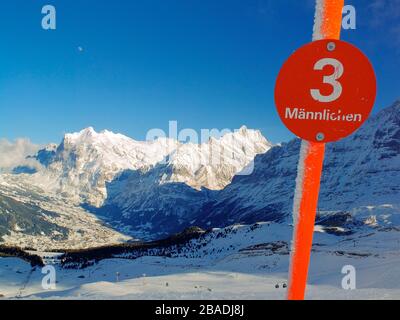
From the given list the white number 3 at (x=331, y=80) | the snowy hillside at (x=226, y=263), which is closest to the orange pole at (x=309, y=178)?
the white number 3 at (x=331, y=80)

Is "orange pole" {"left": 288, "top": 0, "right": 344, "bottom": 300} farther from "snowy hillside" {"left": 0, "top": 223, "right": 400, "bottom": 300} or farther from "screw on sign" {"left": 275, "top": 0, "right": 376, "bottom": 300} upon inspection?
"snowy hillside" {"left": 0, "top": 223, "right": 400, "bottom": 300}

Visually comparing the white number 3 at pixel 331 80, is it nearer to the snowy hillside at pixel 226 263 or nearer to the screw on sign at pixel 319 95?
the screw on sign at pixel 319 95

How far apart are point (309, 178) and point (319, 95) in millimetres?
795

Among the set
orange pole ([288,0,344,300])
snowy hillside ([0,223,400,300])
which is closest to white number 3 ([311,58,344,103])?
orange pole ([288,0,344,300])

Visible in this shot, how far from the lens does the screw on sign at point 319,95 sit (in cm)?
410

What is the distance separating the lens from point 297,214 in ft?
14.0

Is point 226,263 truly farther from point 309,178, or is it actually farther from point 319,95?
point 319,95

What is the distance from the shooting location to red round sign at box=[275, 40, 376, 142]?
4.10 metres

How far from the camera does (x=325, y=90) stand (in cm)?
420

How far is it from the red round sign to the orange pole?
112 millimetres

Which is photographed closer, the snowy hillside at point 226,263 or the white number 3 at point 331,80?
the white number 3 at point 331,80

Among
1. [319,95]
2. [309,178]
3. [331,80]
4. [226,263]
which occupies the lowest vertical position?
[309,178]

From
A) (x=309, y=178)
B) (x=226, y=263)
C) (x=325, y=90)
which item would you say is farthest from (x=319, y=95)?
(x=226, y=263)
